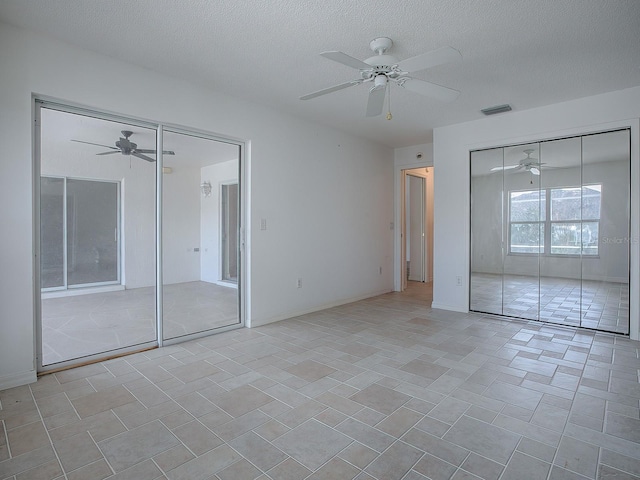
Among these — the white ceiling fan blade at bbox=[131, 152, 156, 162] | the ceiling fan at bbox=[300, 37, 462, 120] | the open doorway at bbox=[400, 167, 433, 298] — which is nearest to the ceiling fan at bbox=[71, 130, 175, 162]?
the white ceiling fan blade at bbox=[131, 152, 156, 162]

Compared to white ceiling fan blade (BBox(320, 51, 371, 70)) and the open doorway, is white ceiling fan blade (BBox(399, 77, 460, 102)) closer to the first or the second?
white ceiling fan blade (BBox(320, 51, 371, 70))

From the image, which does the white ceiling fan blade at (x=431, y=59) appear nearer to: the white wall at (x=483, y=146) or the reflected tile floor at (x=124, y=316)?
the white wall at (x=483, y=146)

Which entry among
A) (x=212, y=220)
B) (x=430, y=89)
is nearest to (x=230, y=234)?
(x=212, y=220)

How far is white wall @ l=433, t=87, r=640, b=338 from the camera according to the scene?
396cm

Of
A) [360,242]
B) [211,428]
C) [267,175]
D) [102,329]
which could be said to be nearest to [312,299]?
[360,242]

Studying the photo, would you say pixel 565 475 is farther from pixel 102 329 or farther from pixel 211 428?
pixel 102 329

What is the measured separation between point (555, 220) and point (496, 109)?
1.62m

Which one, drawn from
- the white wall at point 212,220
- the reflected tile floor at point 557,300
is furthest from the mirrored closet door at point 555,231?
the white wall at point 212,220

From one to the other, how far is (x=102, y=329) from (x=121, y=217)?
1.12m

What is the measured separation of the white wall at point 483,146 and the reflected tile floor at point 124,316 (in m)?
3.24

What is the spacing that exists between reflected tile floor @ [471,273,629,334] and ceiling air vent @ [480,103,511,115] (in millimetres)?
2237

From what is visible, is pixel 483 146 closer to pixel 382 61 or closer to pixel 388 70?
pixel 388 70

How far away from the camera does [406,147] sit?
6.70 metres

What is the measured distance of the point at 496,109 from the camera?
456 centimetres
